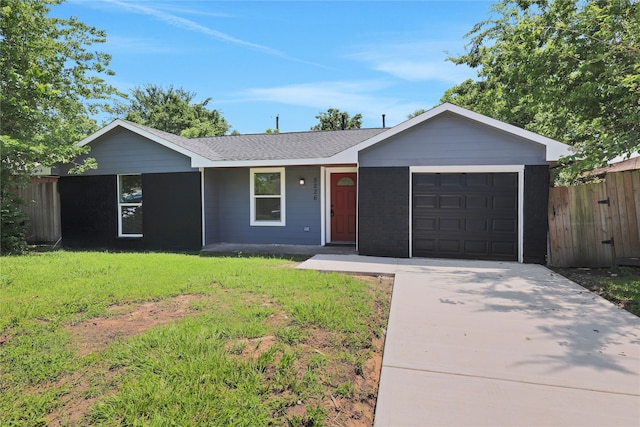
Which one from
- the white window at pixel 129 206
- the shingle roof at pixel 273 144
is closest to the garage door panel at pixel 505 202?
the shingle roof at pixel 273 144

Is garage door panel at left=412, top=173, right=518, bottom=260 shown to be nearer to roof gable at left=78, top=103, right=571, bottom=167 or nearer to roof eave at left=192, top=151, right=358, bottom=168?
roof gable at left=78, top=103, right=571, bottom=167

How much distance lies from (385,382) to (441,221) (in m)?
6.07

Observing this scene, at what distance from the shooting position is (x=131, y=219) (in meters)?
10.6

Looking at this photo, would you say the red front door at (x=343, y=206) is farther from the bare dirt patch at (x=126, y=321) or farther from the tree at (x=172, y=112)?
the tree at (x=172, y=112)

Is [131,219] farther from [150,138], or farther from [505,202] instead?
[505,202]

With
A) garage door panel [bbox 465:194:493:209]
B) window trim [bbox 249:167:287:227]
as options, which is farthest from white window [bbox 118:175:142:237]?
garage door panel [bbox 465:194:493:209]

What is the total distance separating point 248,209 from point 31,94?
6313 mm

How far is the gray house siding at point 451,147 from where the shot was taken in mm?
7707

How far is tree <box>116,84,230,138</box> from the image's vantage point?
96.5 feet

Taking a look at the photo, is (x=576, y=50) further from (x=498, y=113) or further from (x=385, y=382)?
(x=385, y=382)

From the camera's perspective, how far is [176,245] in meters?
10.1

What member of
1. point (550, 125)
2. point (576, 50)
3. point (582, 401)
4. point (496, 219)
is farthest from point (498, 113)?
point (582, 401)

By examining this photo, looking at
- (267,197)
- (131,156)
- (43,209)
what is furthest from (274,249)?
(43,209)

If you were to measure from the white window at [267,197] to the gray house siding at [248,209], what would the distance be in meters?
0.16
